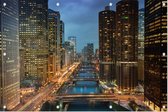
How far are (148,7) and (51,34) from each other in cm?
1182

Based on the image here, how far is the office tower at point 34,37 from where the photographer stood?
699 inches

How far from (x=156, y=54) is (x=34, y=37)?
33.3ft

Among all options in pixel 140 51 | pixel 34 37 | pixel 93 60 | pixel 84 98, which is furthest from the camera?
pixel 93 60

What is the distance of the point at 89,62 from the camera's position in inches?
1196

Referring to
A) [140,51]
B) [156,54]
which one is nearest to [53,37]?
[140,51]

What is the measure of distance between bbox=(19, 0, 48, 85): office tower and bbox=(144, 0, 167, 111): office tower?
24.0 feet

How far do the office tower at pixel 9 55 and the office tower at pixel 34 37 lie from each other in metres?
5.42

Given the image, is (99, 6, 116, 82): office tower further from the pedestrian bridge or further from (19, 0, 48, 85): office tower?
the pedestrian bridge

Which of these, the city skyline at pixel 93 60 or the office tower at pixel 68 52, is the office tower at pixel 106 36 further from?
the office tower at pixel 68 52

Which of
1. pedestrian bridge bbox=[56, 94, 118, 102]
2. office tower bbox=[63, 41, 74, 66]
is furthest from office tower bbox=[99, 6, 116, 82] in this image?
pedestrian bridge bbox=[56, 94, 118, 102]

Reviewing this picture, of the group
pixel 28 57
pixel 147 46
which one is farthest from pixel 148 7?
pixel 28 57

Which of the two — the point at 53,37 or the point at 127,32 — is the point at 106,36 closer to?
the point at 53,37

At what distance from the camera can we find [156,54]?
10.3 m

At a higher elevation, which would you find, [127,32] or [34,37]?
[127,32]
